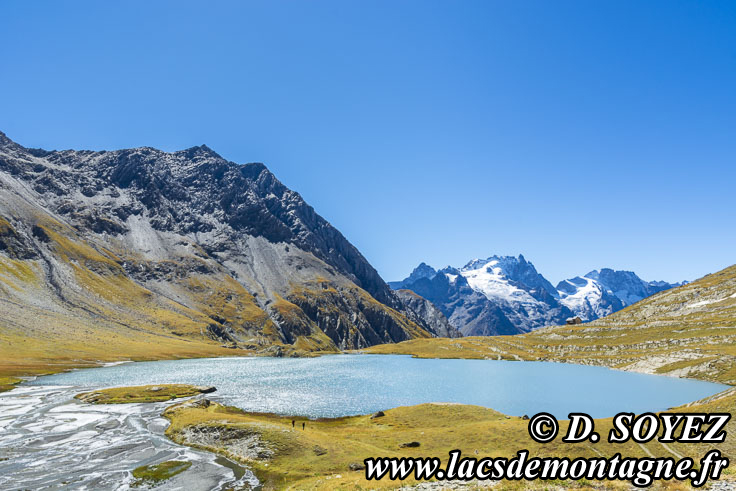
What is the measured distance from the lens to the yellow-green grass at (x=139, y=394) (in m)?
88.4

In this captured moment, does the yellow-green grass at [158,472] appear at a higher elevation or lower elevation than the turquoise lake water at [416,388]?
higher

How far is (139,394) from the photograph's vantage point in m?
95.2

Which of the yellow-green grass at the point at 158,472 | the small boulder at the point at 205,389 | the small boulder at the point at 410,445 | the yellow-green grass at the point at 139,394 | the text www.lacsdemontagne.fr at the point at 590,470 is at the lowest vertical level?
the small boulder at the point at 205,389

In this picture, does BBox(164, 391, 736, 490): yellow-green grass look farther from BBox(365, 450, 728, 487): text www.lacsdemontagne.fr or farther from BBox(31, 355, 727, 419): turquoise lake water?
BBox(31, 355, 727, 419): turquoise lake water

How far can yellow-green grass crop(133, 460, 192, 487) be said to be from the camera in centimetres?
4244

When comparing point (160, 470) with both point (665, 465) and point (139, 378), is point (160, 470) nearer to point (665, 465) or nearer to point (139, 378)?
point (665, 465)

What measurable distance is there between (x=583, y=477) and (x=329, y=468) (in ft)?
93.7

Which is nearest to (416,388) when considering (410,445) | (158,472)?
(410,445)

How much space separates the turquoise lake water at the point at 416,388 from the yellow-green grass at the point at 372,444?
17.4m

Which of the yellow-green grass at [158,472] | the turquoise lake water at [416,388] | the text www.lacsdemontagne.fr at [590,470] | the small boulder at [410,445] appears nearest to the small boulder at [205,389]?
the turquoise lake water at [416,388]

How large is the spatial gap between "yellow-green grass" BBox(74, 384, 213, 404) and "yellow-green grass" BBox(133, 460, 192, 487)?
164 feet

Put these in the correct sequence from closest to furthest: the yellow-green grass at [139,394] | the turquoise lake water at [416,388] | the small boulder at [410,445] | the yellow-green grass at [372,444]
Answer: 1. the yellow-green grass at [372,444]
2. the small boulder at [410,445]
3. the turquoise lake water at [416,388]
4. the yellow-green grass at [139,394]

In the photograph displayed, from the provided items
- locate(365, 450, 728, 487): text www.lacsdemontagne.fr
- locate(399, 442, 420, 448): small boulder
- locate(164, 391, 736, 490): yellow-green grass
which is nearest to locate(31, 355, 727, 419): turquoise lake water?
locate(164, 391, 736, 490): yellow-green grass

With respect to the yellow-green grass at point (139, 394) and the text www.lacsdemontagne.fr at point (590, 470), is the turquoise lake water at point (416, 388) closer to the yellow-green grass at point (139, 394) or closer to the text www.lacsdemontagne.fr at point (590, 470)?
the yellow-green grass at point (139, 394)
